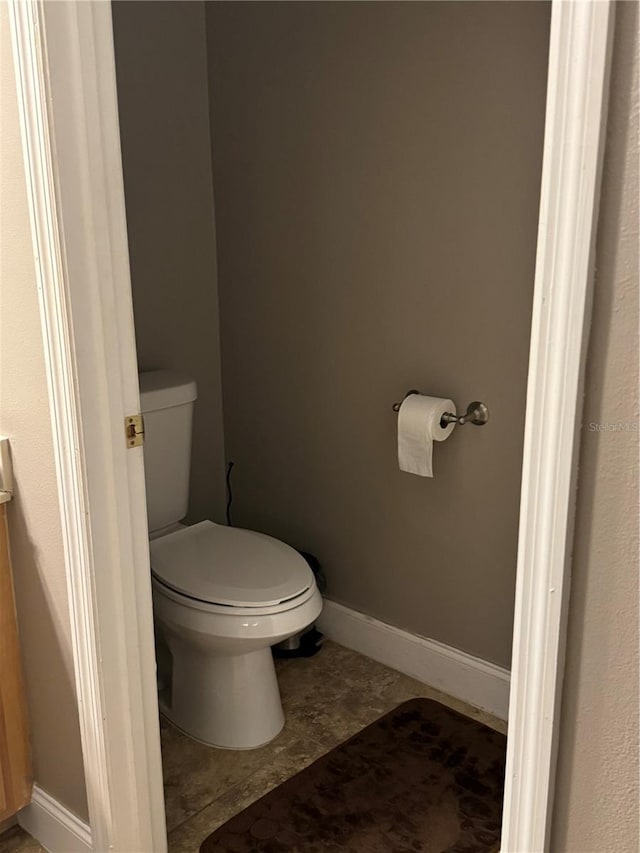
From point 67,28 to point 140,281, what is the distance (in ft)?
4.24

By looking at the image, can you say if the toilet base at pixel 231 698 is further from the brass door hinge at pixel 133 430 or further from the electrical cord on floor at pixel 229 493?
the brass door hinge at pixel 133 430

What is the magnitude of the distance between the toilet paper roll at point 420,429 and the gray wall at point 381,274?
2.6 inches

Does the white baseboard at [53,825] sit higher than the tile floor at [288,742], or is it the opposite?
the white baseboard at [53,825]

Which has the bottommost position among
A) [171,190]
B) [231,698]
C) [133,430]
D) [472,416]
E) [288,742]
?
[288,742]

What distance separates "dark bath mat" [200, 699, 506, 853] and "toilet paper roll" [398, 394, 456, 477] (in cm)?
70

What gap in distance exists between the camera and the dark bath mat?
180 centimetres

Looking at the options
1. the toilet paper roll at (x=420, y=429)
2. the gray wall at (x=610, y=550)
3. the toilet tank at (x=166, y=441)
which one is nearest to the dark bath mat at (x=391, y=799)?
the toilet paper roll at (x=420, y=429)

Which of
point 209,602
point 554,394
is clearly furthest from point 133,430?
point 554,394

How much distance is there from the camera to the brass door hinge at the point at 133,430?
1425 mm

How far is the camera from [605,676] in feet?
2.90

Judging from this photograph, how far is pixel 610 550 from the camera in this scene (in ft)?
2.81

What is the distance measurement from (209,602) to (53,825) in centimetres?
57

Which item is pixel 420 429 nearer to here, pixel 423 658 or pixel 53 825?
pixel 423 658

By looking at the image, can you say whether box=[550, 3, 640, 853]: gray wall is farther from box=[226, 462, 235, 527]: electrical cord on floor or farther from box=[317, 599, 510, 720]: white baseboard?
box=[226, 462, 235, 527]: electrical cord on floor
